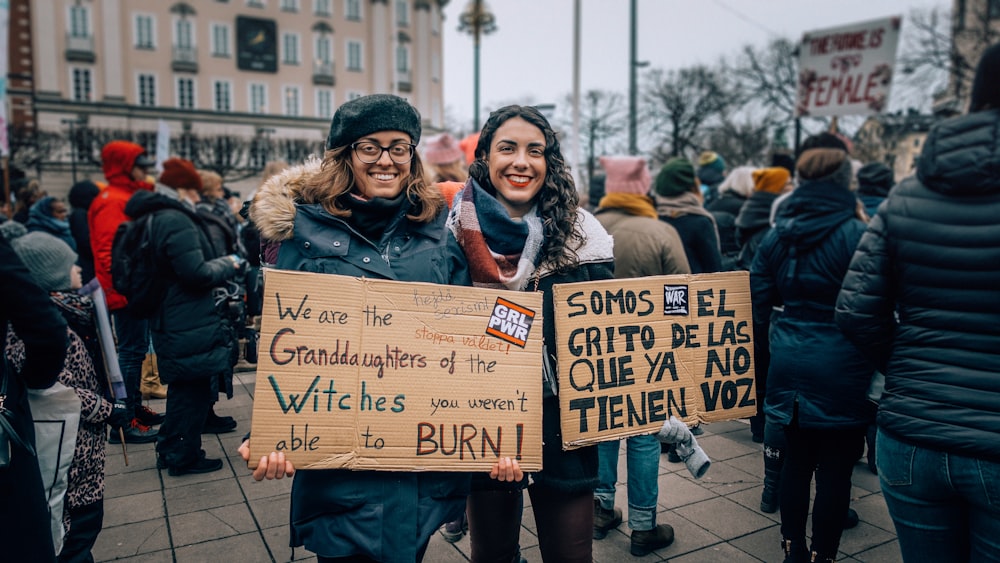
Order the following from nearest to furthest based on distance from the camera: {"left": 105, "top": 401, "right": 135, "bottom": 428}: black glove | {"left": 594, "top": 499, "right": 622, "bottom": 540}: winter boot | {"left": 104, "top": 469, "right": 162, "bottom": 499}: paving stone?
{"left": 105, "top": 401, "right": 135, "bottom": 428}: black glove < {"left": 594, "top": 499, "right": 622, "bottom": 540}: winter boot < {"left": 104, "top": 469, "right": 162, "bottom": 499}: paving stone

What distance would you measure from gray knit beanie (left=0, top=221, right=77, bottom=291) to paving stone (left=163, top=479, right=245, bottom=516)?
5.50 ft

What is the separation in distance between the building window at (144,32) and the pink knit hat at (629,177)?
170ft

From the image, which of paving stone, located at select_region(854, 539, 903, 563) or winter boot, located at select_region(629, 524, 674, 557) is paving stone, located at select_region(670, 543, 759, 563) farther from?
paving stone, located at select_region(854, 539, 903, 563)

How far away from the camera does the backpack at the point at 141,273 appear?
471 cm

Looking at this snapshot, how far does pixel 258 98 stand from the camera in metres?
51.3

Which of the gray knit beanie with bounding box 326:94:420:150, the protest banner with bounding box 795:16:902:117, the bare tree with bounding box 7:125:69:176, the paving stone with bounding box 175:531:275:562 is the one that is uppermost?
the bare tree with bounding box 7:125:69:176

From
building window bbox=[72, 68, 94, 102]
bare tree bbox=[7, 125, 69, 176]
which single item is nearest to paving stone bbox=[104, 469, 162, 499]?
bare tree bbox=[7, 125, 69, 176]

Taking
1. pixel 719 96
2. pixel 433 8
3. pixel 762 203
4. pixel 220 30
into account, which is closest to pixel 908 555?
pixel 762 203

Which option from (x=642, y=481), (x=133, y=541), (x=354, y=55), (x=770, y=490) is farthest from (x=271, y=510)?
(x=354, y=55)

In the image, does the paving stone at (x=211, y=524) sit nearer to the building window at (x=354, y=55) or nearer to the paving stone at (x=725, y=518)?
the paving stone at (x=725, y=518)

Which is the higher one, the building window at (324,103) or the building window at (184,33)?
the building window at (184,33)

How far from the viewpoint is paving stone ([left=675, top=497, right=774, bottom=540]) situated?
13.1 ft

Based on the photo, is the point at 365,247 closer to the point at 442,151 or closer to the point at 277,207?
the point at 277,207

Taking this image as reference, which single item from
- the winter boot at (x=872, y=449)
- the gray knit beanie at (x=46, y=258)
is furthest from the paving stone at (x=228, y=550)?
the winter boot at (x=872, y=449)
